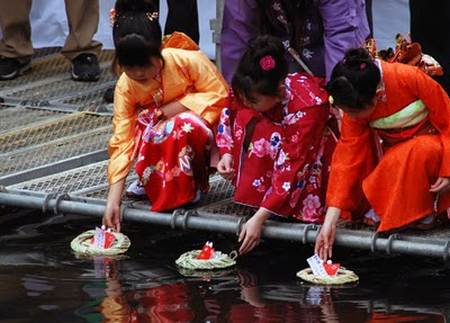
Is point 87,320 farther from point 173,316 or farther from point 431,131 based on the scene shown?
point 431,131

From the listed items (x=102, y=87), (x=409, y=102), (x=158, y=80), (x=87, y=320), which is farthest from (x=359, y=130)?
(x=102, y=87)

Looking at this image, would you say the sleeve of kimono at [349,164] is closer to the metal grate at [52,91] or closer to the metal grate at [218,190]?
the metal grate at [218,190]

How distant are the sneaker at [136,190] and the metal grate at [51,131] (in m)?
1.05

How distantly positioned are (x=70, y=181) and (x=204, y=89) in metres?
0.80

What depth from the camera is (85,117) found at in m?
6.88

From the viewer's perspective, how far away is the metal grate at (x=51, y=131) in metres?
6.47

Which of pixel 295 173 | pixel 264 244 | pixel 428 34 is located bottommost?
pixel 264 244

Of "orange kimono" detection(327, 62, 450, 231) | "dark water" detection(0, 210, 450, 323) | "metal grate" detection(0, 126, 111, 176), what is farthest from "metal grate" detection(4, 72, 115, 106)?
"orange kimono" detection(327, 62, 450, 231)

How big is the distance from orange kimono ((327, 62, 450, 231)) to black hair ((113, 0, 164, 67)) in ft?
2.63

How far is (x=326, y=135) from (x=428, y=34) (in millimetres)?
930

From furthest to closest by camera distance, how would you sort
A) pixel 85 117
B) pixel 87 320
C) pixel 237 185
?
pixel 85 117 < pixel 237 185 < pixel 87 320

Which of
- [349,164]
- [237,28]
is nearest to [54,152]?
[237,28]

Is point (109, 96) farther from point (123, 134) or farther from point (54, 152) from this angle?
point (123, 134)

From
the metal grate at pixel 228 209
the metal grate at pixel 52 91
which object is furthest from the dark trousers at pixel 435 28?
the metal grate at pixel 52 91
